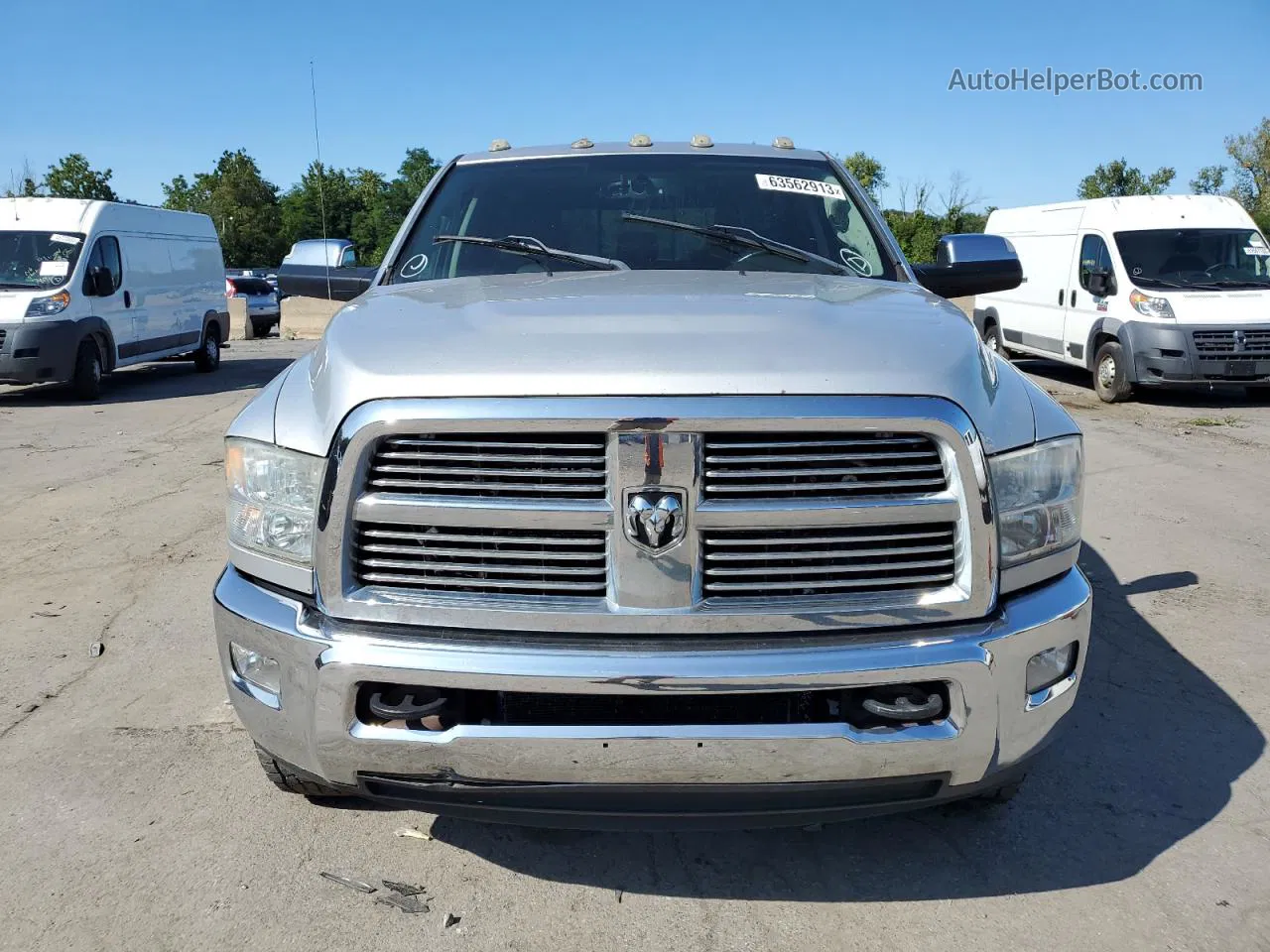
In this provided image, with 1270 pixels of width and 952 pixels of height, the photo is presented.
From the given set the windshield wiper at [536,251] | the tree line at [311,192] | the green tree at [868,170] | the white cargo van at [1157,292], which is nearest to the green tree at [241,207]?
the tree line at [311,192]

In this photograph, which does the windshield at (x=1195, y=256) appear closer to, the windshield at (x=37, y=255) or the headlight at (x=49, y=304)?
→ the headlight at (x=49, y=304)

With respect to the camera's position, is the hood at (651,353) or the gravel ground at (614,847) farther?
the gravel ground at (614,847)

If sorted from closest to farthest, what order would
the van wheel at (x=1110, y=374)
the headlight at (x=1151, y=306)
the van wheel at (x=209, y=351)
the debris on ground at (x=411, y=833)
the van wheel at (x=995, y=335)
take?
the debris on ground at (x=411, y=833)
the headlight at (x=1151, y=306)
the van wheel at (x=1110, y=374)
the van wheel at (x=995, y=335)
the van wheel at (x=209, y=351)

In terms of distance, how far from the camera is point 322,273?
4.14 meters

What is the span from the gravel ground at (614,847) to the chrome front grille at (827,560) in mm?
829

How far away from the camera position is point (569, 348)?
2.37m

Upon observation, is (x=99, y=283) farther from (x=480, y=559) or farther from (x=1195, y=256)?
(x=1195, y=256)

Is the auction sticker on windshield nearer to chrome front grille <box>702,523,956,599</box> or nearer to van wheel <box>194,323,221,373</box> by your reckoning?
chrome front grille <box>702,523,956,599</box>

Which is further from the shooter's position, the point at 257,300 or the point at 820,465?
the point at 257,300

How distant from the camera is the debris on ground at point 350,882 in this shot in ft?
8.79

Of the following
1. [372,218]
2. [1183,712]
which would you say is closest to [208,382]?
[1183,712]

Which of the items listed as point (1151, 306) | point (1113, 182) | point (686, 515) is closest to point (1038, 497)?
point (686, 515)

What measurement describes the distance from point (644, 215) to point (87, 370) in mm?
11097

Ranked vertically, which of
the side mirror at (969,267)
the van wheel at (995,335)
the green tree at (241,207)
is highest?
the green tree at (241,207)
